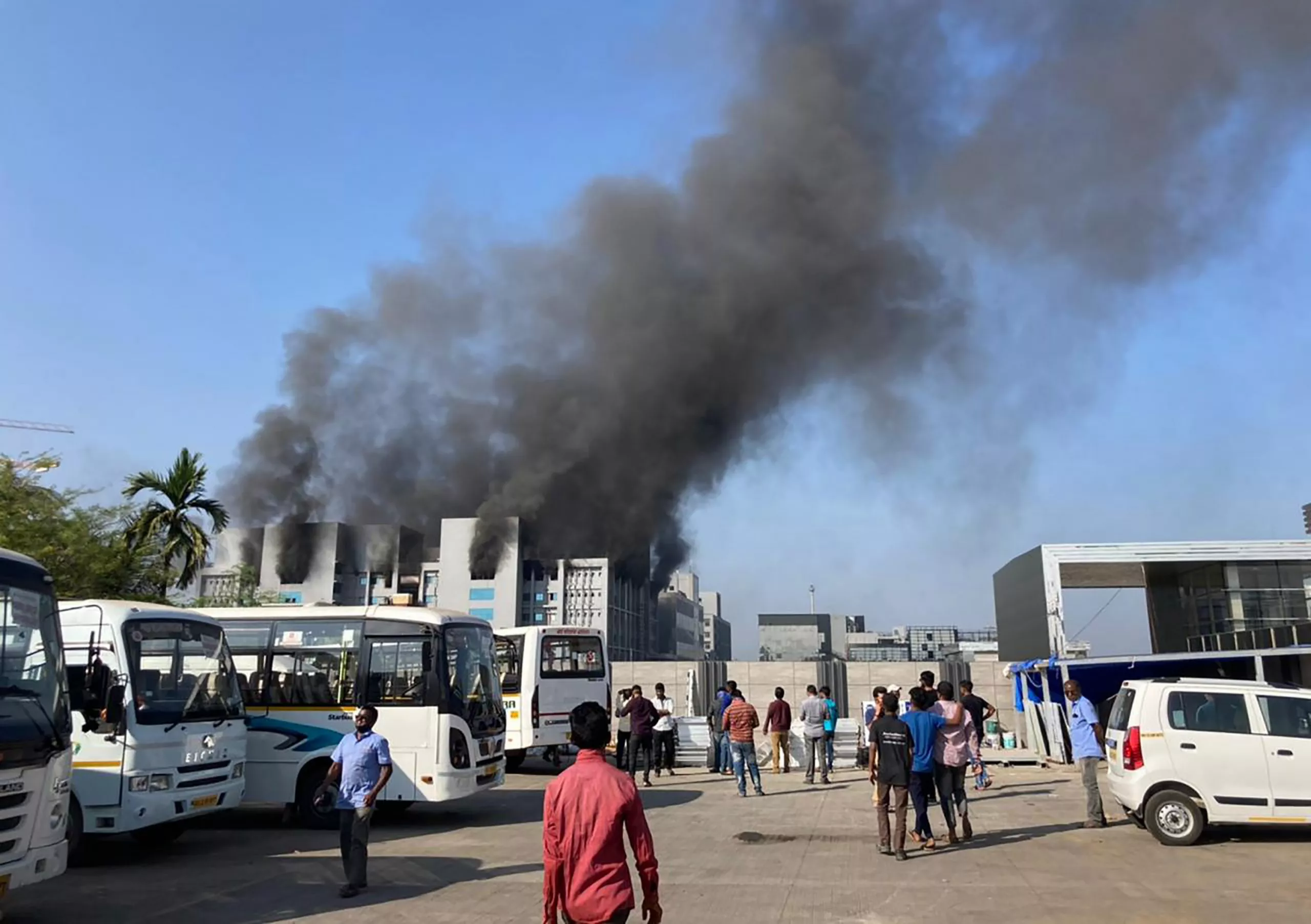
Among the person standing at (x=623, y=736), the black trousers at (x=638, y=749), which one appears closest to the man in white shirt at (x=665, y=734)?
the person standing at (x=623, y=736)

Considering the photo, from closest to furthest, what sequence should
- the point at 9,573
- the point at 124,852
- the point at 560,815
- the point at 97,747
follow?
the point at 560,815, the point at 9,573, the point at 97,747, the point at 124,852

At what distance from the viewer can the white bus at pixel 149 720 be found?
307 inches

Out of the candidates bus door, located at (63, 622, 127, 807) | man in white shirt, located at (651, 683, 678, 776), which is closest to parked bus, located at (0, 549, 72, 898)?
bus door, located at (63, 622, 127, 807)

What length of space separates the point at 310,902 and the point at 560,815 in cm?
439

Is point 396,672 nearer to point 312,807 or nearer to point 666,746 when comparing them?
point 312,807

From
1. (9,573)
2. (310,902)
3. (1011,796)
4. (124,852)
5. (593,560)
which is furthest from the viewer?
(593,560)

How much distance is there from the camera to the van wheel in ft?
27.3

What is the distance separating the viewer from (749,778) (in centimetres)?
1511

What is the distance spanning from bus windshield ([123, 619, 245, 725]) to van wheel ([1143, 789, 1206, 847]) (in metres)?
8.89

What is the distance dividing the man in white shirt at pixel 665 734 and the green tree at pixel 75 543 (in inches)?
452

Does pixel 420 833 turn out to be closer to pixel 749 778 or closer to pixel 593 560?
pixel 749 778

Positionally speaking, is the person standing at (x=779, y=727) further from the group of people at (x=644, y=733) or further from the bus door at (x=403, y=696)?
the bus door at (x=403, y=696)

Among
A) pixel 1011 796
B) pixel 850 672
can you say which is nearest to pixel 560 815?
pixel 1011 796

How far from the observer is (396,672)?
10.4m
